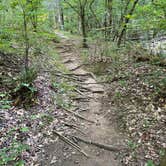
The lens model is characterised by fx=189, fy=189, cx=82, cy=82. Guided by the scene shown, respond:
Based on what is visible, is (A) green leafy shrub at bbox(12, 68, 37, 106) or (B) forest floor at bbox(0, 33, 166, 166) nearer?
(B) forest floor at bbox(0, 33, 166, 166)

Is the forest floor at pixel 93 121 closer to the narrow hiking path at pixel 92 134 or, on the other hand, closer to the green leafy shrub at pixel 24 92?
the narrow hiking path at pixel 92 134

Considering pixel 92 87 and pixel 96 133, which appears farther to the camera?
pixel 92 87

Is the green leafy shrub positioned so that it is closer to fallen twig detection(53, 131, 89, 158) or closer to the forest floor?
the forest floor

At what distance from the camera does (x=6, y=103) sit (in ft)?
18.0

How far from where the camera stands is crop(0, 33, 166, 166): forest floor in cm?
454

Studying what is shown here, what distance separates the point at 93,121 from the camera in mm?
5902

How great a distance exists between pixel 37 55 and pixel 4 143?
6447 mm

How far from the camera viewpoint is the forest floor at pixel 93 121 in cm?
454

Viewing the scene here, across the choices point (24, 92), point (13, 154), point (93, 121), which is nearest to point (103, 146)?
point (93, 121)

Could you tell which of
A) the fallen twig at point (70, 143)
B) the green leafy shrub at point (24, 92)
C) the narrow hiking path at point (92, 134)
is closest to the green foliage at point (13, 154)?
the narrow hiking path at point (92, 134)

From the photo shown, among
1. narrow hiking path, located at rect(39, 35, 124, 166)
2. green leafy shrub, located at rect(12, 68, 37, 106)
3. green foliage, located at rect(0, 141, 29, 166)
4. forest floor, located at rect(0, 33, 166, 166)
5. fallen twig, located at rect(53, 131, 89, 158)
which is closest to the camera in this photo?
green foliage, located at rect(0, 141, 29, 166)

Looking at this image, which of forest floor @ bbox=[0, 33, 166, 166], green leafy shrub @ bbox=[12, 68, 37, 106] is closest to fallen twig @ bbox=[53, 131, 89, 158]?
forest floor @ bbox=[0, 33, 166, 166]

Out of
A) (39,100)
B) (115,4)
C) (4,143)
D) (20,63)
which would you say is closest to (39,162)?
(4,143)

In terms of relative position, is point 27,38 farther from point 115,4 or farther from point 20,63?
point 115,4
